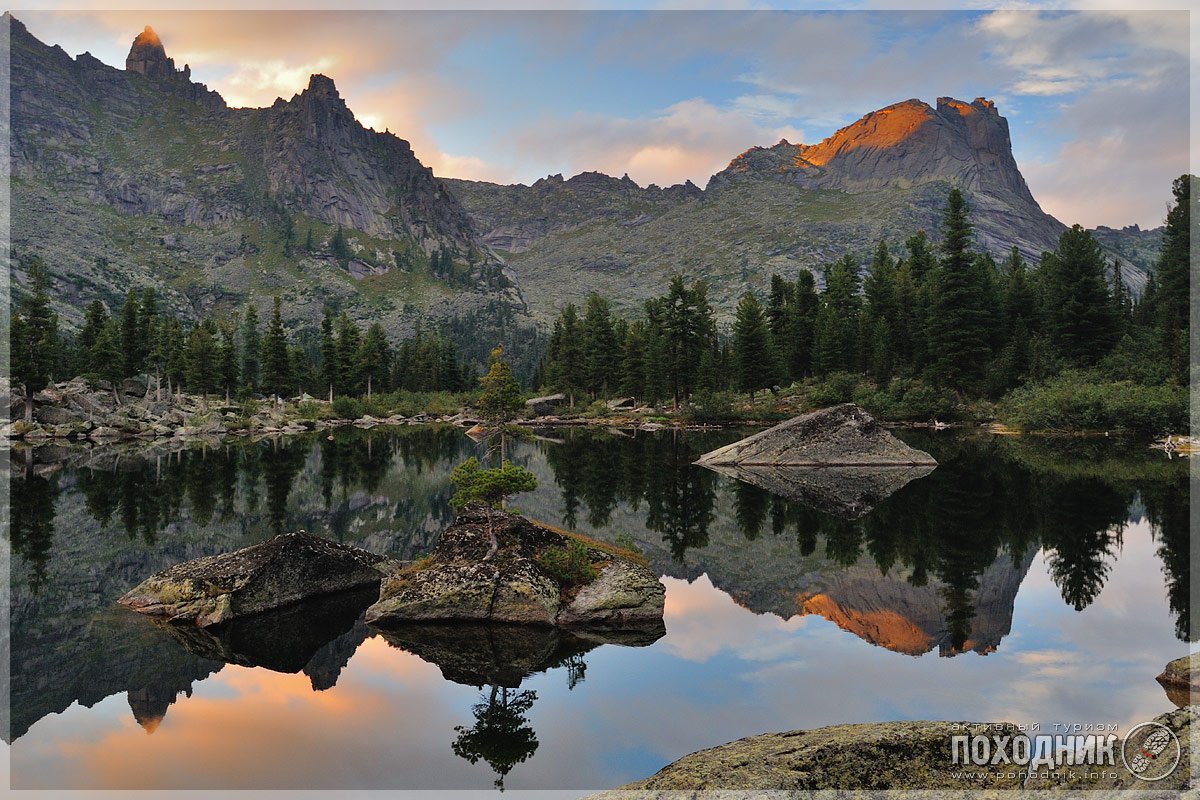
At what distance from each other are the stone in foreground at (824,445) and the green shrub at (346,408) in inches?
3084

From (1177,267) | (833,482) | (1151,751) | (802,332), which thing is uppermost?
(1177,267)

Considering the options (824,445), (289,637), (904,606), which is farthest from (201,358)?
(904,606)

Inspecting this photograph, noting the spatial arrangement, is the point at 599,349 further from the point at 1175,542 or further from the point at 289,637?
the point at 289,637

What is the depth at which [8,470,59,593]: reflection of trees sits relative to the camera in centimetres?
2065

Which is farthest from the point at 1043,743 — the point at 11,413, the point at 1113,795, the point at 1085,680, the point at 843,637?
the point at 11,413

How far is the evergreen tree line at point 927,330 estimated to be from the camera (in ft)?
235

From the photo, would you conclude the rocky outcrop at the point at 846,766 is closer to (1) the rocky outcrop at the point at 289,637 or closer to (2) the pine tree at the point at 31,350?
(1) the rocky outcrop at the point at 289,637

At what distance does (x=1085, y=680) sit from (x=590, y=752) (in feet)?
28.7

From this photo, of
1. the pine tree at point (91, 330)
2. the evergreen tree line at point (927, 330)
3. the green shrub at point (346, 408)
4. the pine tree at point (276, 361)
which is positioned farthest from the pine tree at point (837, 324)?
the pine tree at point (91, 330)

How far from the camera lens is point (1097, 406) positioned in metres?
57.4

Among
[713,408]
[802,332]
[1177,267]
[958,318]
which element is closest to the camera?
[1177,267]

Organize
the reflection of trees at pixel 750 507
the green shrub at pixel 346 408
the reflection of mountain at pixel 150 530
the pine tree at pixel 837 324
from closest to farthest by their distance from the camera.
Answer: the reflection of mountain at pixel 150 530 → the reflection of trees at pixel 750 507 → the pine tree at pixel 837 324 → the green shrub at pixel 346 408

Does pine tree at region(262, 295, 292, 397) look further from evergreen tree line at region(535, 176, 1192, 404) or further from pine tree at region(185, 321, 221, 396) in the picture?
evergreen tree line at region(535, 176, 1192, 404)

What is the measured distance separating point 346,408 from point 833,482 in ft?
295
